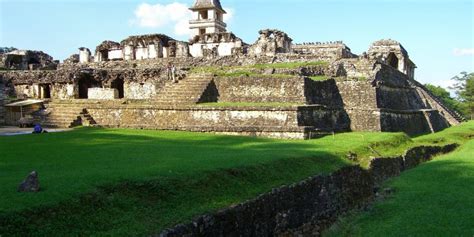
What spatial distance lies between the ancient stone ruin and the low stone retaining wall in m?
3.20

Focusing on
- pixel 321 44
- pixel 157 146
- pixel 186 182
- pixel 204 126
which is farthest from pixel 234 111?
pixel 321 44

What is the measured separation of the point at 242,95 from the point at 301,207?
30.2 feet

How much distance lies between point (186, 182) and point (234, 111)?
9.07m

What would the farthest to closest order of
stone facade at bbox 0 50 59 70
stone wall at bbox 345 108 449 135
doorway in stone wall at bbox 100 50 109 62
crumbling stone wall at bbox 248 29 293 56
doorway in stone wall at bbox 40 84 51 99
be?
1. doorway in stone wall at bbox 100 50 109 62
2. stone facade at bbox 0 50 59 70
3. crumbling stone wall at bbox 248 29 293 56
4. doorway in stone wall at bbox 40 84 51 99
5. stone wall at bbox 345 108 449 135

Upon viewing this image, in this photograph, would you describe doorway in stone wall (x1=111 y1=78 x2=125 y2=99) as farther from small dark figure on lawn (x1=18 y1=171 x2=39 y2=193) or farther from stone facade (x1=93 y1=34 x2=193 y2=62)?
small dark figure on lawn (x1=18 y1=171 x2=39 y2=193)

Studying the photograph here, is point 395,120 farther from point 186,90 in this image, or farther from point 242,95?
point 186,90

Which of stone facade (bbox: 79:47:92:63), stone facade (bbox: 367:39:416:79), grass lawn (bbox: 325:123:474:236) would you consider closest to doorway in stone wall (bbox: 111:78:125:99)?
stone facade (bbox: 79:47:92:63)

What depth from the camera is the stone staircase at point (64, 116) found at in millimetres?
19142

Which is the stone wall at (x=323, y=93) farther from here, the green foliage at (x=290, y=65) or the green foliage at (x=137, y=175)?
the green foliage at (x=137, y=175)

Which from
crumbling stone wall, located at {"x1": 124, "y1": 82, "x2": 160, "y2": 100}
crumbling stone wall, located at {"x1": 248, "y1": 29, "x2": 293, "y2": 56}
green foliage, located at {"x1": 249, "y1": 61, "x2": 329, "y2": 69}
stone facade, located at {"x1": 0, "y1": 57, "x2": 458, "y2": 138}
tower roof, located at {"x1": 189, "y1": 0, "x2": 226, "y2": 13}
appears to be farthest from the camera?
tower roof, located at {"x1": 189, "y1": 0, "x2": 226, "y2": 13}

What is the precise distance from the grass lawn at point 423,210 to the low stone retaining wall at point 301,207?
679 mm

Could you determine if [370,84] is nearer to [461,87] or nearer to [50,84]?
[50,84]

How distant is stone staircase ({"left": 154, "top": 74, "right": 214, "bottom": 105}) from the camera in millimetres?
18812

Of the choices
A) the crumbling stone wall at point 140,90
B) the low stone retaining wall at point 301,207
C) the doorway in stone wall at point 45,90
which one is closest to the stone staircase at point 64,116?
the doorway in stone wall at point 45,90
